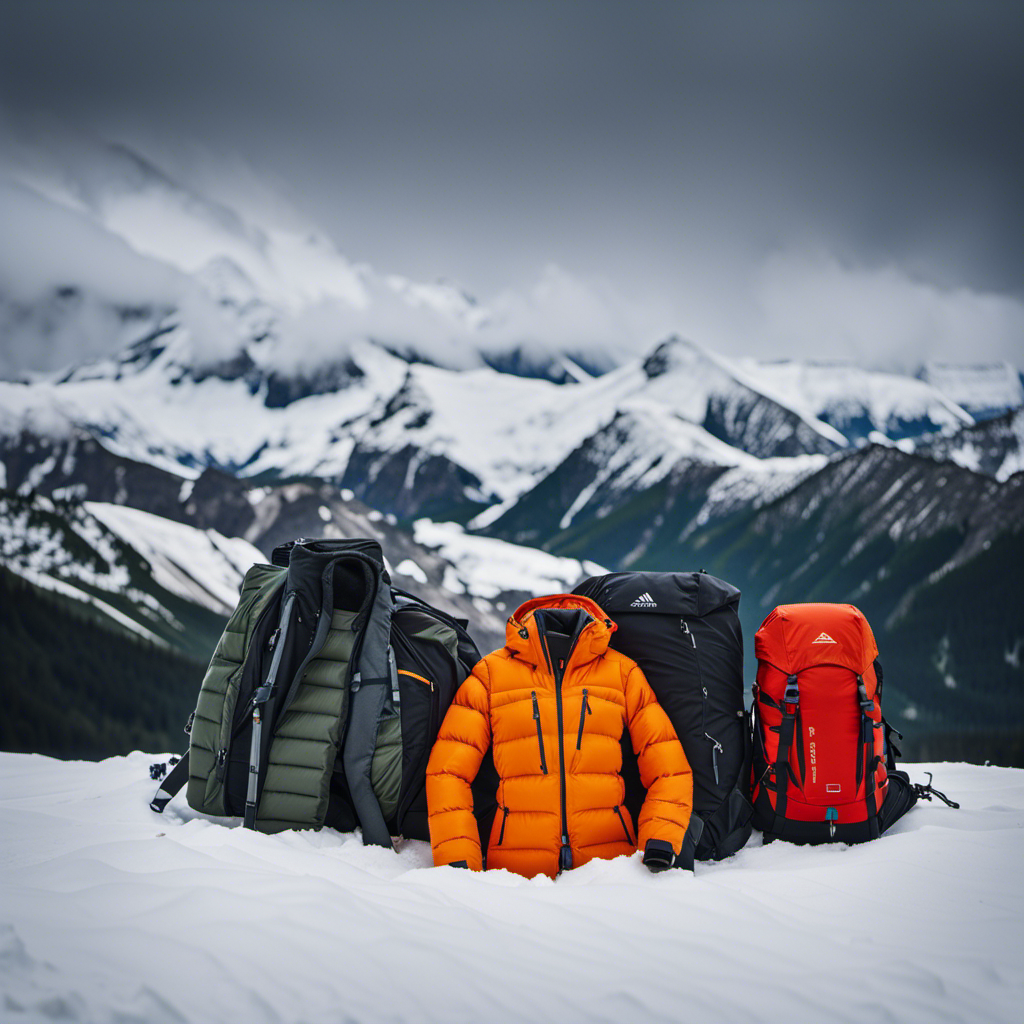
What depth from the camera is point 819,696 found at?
599 cm

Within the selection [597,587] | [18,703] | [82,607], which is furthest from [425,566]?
[597,587]

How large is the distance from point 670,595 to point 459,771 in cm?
224

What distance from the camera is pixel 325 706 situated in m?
6.11

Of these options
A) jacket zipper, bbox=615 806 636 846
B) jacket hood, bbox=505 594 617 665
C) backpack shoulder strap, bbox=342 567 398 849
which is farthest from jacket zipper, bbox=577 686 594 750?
backpack shoulder strap, bbox=342 567 398 849

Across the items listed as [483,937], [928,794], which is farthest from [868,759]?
[483,937]

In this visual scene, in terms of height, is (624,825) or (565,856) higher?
(624,825)

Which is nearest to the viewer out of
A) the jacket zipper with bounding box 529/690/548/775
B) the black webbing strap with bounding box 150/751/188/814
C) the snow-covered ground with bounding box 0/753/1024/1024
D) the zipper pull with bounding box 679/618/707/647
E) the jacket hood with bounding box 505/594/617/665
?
the snow-covered ground with bounding box 0/753/1024/1024

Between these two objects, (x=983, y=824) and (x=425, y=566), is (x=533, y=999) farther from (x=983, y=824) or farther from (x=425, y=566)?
(x=425, y=566)

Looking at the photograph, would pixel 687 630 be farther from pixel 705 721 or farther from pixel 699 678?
pixel 705 721

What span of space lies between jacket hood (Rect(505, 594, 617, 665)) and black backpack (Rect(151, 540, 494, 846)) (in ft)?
2.27

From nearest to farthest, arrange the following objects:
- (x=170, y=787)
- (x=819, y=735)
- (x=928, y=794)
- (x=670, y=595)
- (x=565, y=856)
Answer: (x=565, y=856) < (x=819, y=735) < (x=670, y=595) < (x=170, y=787) < (x=928, y=794)

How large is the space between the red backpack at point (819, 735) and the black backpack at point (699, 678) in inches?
10.0

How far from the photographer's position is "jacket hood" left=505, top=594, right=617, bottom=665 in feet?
19.1

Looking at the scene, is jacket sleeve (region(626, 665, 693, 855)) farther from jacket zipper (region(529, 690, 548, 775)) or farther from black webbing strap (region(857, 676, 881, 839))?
black webbing strap (region(857, 676, 881, 839))
